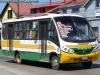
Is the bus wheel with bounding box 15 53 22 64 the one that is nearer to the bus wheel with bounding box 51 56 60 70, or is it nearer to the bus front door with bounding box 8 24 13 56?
the bus front door with bounding box 8 24 13 56

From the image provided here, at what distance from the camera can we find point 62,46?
612 inches

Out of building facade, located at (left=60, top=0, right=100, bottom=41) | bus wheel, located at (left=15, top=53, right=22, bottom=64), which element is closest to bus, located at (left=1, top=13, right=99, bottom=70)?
bus wheel, located at (left=15, top=53, right=22, bottom=64)

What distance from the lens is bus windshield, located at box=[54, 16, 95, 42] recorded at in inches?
625

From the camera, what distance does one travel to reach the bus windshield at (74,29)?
625 inches

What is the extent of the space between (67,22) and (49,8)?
44174 millimetres

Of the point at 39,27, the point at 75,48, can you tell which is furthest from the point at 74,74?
the point at 39,27

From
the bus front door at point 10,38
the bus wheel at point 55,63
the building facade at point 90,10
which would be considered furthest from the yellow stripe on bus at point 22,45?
the building facade at point 90,10

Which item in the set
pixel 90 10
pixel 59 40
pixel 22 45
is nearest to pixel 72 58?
pixel 59 40

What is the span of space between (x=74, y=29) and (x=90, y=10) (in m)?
27.0

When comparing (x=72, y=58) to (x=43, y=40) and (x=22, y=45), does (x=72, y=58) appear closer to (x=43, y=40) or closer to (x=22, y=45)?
(x=43, y=40)

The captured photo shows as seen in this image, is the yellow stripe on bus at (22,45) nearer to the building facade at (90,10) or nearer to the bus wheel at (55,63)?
the bus wheel at (55,63)

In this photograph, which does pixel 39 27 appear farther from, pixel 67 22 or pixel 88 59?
pixel 88 59

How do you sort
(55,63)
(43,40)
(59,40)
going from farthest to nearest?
(43,40)
(55,63)
(59,40)

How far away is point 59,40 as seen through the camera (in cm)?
1580
